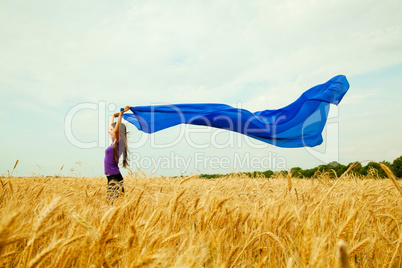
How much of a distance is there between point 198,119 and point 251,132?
1239 mm

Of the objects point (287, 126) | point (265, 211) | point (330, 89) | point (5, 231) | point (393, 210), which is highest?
point (330, 89)

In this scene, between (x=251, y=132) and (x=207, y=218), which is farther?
(x=251, y=132)

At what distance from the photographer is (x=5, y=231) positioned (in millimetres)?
737

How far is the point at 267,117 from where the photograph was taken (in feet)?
20.7

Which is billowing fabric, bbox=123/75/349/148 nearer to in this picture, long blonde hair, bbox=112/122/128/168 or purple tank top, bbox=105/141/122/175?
long blonde hair, bbox=112/122/128/168

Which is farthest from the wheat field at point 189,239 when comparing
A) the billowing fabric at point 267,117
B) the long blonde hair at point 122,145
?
the billowing fabric at point 267,117

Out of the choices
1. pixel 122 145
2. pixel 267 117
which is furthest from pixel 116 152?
pixel 267 117

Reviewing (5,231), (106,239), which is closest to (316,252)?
(106,239)

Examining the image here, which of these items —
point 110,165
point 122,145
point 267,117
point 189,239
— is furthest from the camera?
point 267,117

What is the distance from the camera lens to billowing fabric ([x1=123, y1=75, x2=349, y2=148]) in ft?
19.5

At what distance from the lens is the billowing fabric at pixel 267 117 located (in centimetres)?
594

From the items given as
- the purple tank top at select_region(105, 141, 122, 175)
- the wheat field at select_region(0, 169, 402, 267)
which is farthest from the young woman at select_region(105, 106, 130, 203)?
the wheat field at select_region(0, 169, 402, 267)

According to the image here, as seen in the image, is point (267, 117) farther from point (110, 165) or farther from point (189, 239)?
point (189, 239)

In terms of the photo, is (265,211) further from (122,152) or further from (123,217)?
(122,152)
